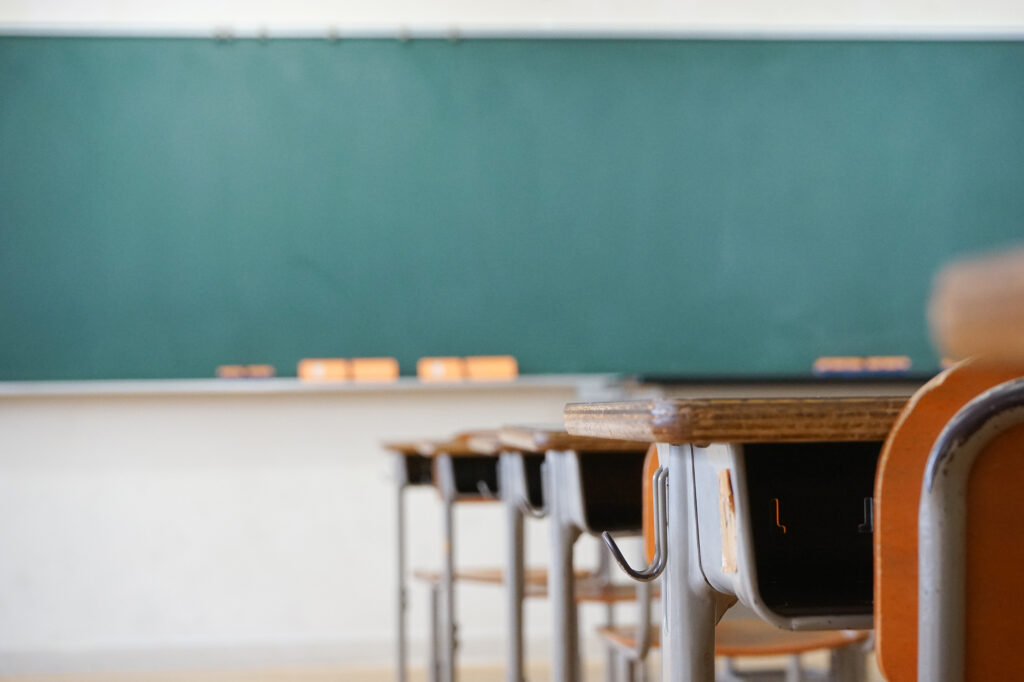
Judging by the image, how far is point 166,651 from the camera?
4.54 m

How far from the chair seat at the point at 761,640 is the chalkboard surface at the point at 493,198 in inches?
97.3

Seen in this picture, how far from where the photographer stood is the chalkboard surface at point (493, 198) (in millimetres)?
4531

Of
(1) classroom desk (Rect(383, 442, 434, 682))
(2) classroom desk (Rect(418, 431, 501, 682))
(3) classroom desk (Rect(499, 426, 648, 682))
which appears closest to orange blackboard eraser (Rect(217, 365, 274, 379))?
(1) classroom desk (Rect(383, 442, 434, 682))

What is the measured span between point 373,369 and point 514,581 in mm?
2535

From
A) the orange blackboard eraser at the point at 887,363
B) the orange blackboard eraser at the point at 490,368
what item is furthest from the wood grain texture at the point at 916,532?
the orange blackboard eraser at the point at 887,363

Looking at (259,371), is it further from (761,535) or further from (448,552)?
(761,535)

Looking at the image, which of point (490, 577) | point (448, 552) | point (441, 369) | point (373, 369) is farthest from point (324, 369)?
point (448, 552)

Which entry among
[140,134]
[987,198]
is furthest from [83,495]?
[987,198]

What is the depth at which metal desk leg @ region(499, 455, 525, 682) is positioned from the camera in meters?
2.13

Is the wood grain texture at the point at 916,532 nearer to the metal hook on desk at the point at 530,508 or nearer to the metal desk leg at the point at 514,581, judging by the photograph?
the metal hook on desk at the point at 530,508

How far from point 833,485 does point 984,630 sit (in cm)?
32

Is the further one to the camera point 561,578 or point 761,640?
point 761,640

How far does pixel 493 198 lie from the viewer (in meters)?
4.70

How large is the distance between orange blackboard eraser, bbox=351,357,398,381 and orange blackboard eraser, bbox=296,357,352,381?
27 mm
